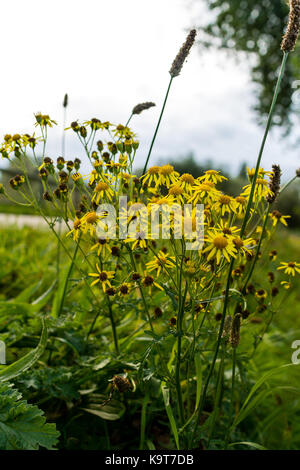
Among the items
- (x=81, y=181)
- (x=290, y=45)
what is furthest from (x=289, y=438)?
(x=290, y=45)

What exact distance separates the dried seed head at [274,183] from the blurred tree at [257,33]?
13056mm

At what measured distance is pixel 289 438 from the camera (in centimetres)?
193

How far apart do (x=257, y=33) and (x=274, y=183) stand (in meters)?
14.2

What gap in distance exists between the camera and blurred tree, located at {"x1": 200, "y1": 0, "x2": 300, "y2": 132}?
1303cm

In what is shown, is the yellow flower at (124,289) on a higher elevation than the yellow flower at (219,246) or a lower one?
lower

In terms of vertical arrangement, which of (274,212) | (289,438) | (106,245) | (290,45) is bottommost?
(289,438)

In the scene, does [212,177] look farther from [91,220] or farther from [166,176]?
[91,220]

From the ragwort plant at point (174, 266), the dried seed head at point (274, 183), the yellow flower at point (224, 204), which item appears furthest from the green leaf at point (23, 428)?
the dried seed head at point (274, 183)

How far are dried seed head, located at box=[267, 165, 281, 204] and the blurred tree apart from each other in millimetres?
13056

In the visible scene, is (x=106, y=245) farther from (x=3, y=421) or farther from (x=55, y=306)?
(x=55, y=306)

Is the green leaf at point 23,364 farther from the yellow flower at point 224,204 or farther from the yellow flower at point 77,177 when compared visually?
the yellow flower at point 224,204

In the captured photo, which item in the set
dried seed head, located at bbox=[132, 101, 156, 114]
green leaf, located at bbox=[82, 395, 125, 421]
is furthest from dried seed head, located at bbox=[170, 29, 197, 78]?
green leaf, located at bbox=[82, 395, 125, 421]

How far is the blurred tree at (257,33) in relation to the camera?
13.0 meters
